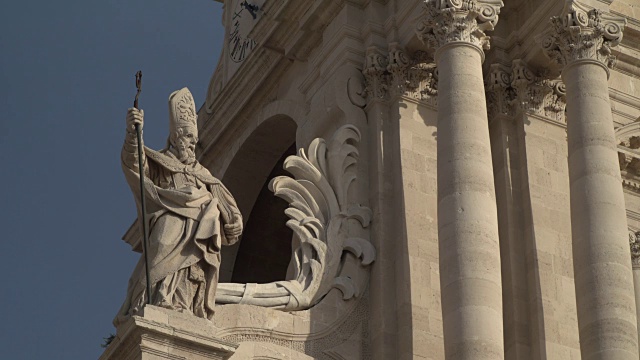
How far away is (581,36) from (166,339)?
21.8ft

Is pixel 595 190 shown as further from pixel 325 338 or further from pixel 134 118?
pixel 134 118

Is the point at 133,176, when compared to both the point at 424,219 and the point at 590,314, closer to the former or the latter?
the point at 424,219

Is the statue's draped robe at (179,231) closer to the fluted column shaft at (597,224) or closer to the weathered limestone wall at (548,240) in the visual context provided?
the weathered limestone wall at (548,240)

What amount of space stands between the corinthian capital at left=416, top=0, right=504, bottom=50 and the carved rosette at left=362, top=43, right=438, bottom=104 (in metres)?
0.90

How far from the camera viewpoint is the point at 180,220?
19.2 metres

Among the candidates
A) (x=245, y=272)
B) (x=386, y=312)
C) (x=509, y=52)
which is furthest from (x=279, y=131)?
(x=386, y=312)

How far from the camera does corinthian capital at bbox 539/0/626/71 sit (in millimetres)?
20953

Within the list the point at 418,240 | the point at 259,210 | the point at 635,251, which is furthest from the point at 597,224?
the point at 259,210

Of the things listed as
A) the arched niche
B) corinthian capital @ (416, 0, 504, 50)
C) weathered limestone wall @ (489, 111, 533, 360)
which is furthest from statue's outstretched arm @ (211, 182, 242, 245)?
the arched niche

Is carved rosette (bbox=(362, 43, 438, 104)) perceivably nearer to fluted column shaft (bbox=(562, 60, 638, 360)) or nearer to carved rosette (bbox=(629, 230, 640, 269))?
fluted column shaft (bbox=(562, 60, 638, 360))

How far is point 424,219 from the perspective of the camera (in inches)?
819

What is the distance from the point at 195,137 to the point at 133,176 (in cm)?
112

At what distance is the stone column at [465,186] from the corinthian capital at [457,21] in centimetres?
1

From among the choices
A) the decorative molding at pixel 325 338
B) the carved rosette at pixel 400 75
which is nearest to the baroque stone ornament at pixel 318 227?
the decorative molding at pixel 325 338
